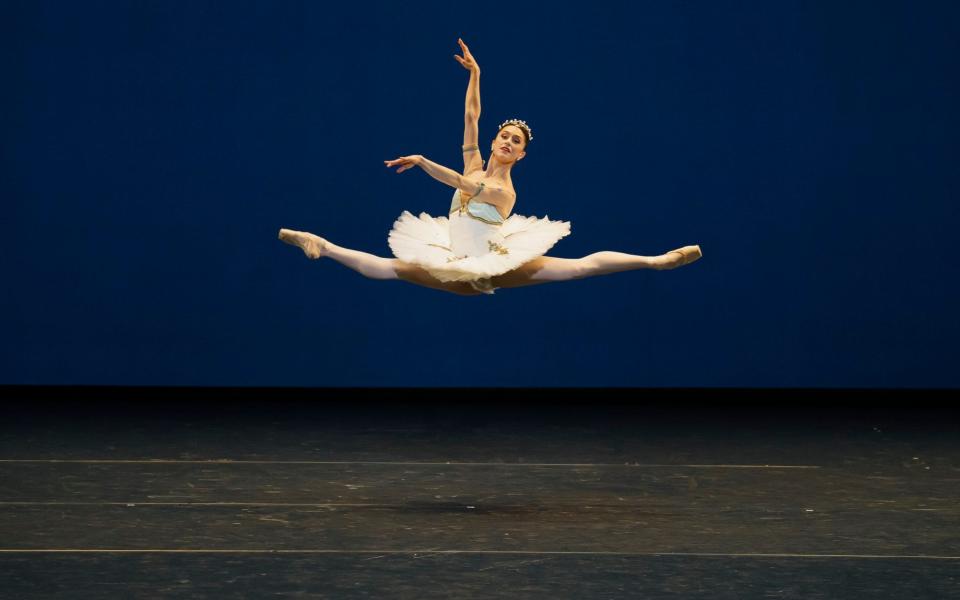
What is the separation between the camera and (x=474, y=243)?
4.55 m

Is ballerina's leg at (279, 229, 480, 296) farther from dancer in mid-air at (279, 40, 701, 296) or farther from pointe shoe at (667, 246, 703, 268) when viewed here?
pointe shoe at (667, 246, 703, 268)

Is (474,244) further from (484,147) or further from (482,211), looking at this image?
(484,147)

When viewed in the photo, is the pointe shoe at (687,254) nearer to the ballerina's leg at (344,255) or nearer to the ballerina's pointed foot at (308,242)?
the ballerina's leg at (344,255)

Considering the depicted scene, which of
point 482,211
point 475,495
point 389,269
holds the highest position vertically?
point 482,211

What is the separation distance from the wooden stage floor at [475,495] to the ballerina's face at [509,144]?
1.24 m

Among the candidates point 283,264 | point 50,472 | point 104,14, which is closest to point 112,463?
point 50,472

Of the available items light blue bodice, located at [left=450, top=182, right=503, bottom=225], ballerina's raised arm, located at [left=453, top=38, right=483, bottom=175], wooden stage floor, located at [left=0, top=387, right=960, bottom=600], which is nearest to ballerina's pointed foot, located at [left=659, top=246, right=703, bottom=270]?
light blue bodice, located at [left=450, top=182, right=503, bottom=225]

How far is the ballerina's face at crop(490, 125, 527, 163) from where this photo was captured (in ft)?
15.0

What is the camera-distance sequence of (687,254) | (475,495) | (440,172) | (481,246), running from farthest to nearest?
(475,495) → (481,246) → (687,254) → (440,172)

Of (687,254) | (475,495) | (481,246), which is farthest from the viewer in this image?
(475,495)

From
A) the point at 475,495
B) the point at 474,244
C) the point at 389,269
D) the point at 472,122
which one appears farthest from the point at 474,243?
the point at 475,495

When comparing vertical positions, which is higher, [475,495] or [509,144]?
[509,144]

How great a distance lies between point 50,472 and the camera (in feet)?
17.8

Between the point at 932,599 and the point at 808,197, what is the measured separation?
377 cm
